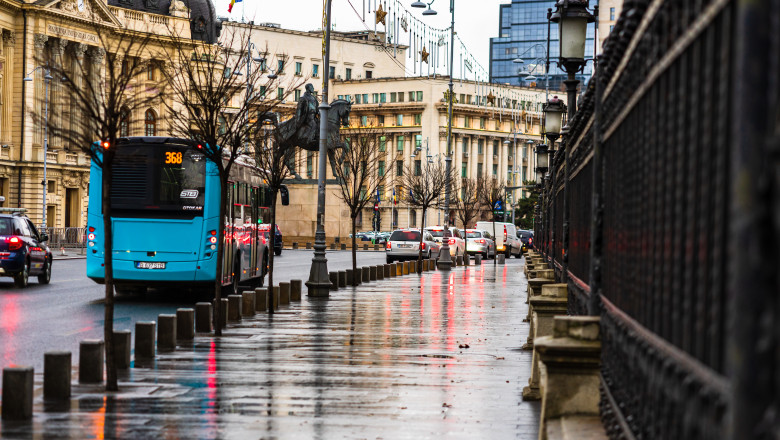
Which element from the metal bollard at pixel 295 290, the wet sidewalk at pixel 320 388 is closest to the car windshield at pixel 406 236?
the metal bollard at pixel 295 290

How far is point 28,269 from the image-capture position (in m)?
28.9

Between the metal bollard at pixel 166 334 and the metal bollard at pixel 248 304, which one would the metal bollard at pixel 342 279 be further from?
the metal bollard at pixel 166 334

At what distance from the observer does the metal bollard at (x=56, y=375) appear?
392 inches

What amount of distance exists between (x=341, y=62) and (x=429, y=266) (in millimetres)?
109142

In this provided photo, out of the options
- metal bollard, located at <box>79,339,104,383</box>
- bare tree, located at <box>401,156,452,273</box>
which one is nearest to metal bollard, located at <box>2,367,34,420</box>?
metal bollard, located at <box>79,339,104,383</box>

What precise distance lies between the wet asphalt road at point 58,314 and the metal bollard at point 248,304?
1636 mm

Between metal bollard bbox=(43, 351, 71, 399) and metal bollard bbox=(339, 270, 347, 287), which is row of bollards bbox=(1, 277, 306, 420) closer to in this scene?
metal bollard bbox=(43, 351, 71, 399)

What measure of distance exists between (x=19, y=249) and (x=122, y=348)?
17067mm

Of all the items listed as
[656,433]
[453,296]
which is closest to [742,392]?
[656,433]

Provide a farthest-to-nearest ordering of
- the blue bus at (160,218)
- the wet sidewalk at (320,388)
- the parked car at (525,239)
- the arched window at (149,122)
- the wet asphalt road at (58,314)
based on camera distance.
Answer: the parked car at (525,239), the blue bus at (160,218), the arched window at (149,122), the wet asphalt road at (58,314), the wet sidewalk at (320,388)

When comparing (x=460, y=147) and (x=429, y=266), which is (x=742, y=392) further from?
(x=460, y=147)

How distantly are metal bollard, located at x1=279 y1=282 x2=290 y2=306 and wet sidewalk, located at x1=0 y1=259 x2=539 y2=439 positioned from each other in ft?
11.1

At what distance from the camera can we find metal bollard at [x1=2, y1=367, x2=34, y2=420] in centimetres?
887

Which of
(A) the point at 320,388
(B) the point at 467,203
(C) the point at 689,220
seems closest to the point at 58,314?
(A) the point at 320,388
